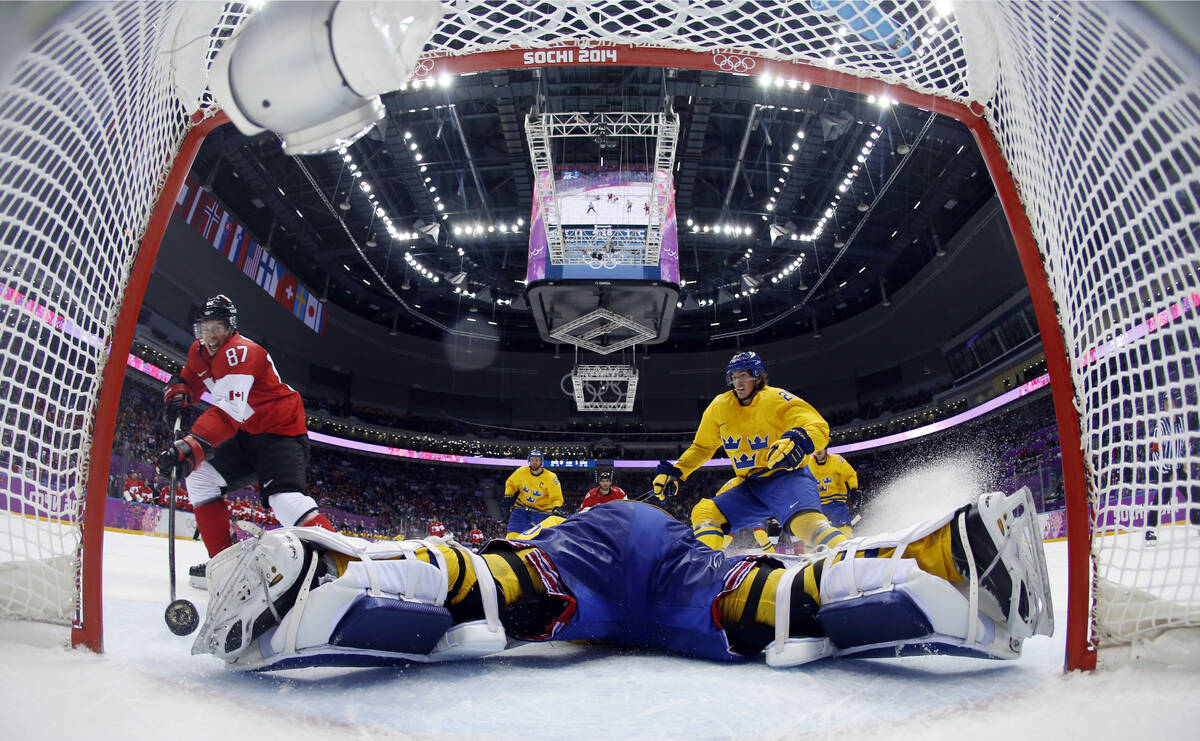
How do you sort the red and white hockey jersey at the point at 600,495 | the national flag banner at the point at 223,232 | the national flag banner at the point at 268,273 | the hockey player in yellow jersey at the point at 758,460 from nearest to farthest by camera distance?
the hockey player in yellow jersey at the point at 758,460 < the red and white hockey jersey at the point at 600,495 < the national flag banner at the point at 223,232 < the national flag banner at the point at 268,273

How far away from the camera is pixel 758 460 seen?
3215 millimetres

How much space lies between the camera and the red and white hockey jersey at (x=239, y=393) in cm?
251

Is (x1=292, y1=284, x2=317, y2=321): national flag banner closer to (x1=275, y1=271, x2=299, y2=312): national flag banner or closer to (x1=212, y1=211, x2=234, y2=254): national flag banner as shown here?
(x1=275, y1=271, x2=299, y2=312): national flag banner

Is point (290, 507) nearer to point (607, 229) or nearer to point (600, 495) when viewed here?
point (600, 495)

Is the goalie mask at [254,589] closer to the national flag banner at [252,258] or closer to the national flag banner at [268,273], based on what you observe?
the national flag banner at [252,258]

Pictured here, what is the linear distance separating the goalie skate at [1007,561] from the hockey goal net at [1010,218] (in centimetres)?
8

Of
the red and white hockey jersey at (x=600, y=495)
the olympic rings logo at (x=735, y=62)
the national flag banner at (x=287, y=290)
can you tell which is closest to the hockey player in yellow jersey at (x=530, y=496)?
the red and white hockey jersey at (x=600, y=495)

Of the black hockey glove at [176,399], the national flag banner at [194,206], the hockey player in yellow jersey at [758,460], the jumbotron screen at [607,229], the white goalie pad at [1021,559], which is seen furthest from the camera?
the national flag banner at [194,206]

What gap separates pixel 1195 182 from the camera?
1104 mm

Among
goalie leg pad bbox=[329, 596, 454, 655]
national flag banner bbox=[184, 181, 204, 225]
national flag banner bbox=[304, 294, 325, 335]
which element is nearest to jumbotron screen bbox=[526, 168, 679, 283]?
goalie leg pad bbox=[329, 596, 454, 655]

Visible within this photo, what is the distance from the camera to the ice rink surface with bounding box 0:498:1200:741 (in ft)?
3.04

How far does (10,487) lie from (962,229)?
18423mm

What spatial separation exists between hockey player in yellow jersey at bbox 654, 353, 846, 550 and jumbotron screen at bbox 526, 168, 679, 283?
5.60m

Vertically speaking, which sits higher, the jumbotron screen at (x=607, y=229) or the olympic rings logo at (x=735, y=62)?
the jumbotron screen at (x=607, y=229)
